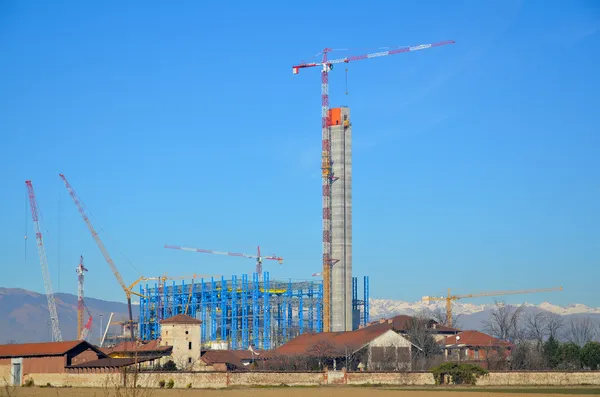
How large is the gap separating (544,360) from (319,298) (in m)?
56.9

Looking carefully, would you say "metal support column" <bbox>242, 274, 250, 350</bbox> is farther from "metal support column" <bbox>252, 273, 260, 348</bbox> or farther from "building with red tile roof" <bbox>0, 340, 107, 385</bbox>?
"building with red tile roof" <bbox>0, 340, 107, 385</bbox>

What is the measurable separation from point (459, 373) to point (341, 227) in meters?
69.5

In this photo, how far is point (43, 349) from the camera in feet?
292

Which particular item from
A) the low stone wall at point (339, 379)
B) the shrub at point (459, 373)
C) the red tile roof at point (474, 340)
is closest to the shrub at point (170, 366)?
the low stone wall at point (339, 379)

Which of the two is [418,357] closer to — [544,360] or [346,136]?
[544,360]

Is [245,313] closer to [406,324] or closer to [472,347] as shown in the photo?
[406,324]

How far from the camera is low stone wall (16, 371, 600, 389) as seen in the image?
70000 mm

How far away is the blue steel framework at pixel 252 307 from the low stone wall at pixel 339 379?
218ft

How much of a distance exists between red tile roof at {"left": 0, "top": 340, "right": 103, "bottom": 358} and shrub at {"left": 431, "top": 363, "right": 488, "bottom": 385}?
3565 centimetres

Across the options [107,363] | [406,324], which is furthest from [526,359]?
[107,363]

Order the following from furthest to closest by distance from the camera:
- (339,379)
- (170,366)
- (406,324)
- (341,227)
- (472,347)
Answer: (341,227) → (406,324) → (472,347) → (170,366) → (339,379)

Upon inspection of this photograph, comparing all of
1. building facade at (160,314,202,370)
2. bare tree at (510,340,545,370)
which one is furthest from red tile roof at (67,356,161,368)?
bare tree at (510,340,545,370)

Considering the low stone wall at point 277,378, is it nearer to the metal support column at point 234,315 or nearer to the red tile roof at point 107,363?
the red tile roof at point 107,363

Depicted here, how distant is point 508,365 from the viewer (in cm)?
8962
